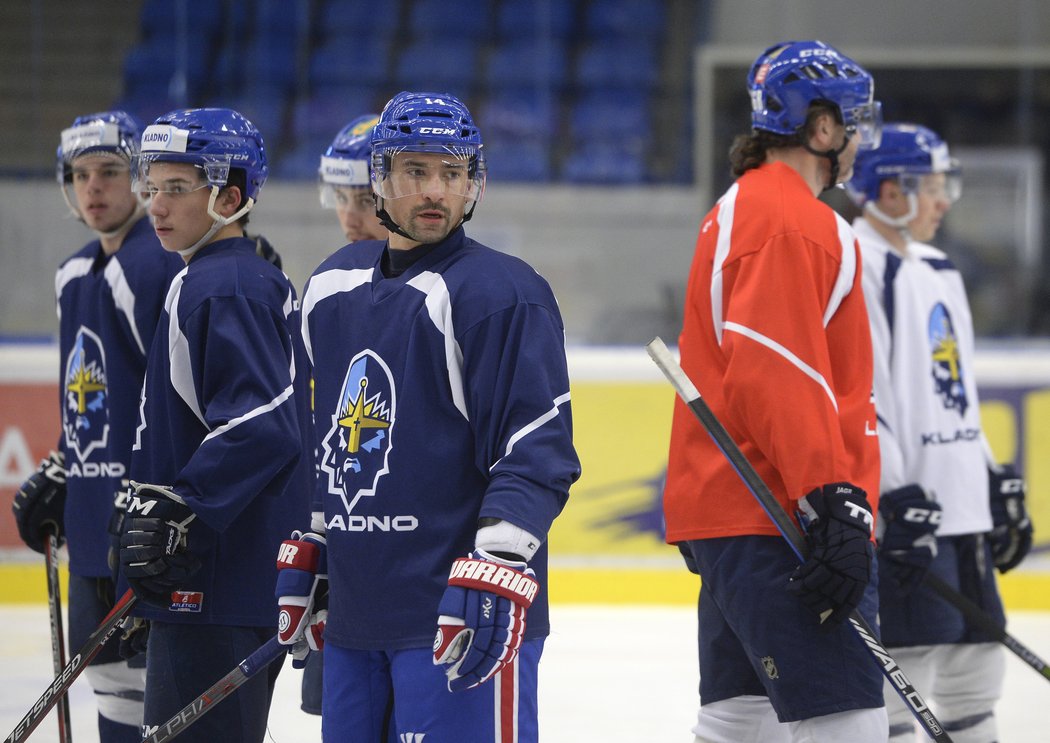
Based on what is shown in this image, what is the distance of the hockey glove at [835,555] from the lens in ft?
6.56

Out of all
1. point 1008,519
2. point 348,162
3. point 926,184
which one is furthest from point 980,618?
point 348,162

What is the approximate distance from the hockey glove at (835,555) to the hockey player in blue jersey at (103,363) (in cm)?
129

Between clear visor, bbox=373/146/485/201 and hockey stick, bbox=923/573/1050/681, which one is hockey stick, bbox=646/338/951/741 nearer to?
clear visor, bbox=373/146/485/201

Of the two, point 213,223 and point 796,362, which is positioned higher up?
point 213,223

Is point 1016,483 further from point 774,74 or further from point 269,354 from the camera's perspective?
point 269,354

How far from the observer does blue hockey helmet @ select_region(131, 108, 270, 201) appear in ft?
7.52

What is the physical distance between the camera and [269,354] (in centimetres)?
219

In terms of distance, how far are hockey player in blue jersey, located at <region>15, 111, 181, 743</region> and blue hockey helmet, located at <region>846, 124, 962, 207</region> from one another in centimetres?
145

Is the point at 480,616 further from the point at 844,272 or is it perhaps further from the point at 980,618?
the point at 980,618

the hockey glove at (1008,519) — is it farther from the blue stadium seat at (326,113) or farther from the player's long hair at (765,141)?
the blue stadium seat at (326,113)

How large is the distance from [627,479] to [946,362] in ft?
7.38

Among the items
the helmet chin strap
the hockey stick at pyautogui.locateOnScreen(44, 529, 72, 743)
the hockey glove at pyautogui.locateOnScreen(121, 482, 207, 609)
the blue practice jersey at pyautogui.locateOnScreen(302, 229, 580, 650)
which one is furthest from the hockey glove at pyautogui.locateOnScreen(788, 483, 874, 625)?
the hockey stick at pyautogui.locateOnScreen(44, 529, 72, 743)

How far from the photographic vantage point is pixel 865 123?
7.62 ft

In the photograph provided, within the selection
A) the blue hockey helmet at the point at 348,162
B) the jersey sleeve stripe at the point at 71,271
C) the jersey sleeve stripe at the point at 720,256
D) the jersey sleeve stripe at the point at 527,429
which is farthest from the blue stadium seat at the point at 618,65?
the jersey sleeve stripe at the point at 527,429
